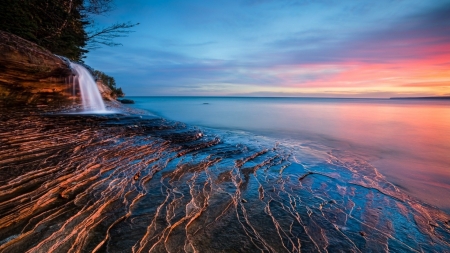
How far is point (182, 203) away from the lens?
4.23 m

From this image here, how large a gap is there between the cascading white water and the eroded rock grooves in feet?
24.7

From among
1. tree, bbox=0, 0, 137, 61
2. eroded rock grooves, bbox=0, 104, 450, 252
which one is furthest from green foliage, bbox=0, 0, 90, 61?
eroded rock grooves, bbox=0, 104, 450, 252

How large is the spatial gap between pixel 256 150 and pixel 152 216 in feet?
20.3

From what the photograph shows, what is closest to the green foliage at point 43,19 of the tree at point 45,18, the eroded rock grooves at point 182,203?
the tree at point 45,18

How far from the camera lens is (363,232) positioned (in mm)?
3818

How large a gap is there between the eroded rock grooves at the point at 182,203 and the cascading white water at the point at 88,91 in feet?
24.7

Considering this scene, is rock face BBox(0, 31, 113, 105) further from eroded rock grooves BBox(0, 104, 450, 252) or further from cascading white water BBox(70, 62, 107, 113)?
eroded rock grooves BBox(0, 104, 450, 252)

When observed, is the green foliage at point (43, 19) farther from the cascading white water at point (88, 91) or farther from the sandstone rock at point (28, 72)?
the sandstone rock at point (28, 72)

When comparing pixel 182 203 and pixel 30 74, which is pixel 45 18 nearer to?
pixel 30 74

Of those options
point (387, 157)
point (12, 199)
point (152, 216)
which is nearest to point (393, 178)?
point (387, 157)

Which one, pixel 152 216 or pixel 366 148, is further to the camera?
pixel 366 148

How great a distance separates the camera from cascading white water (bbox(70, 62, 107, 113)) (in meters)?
14.4

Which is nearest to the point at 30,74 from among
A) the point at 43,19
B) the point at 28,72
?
the point at 28,72

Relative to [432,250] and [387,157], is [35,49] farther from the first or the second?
[387,157]
